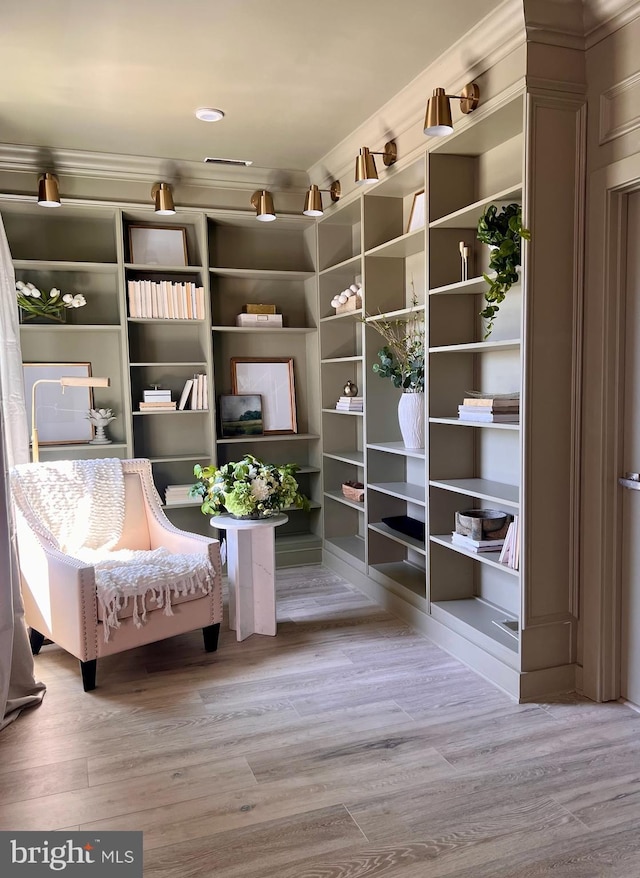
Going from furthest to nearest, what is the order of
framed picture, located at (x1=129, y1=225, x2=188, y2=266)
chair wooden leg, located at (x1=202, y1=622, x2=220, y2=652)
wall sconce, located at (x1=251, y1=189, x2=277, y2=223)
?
framed picture, located at (x1=129, y1=225, x2=188, y2=266) < wall sconce, located at (x1=251, y1=189, x2=277, y2=223) < chair wooden leg, located at (x1=202, y1=622, x2=220, y2=652)

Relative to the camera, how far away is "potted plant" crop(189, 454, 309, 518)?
11.0 ft

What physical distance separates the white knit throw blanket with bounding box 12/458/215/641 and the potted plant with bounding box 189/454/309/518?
33 centimetres

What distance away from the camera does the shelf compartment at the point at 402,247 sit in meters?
3.49

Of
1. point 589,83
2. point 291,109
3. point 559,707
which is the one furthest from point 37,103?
point 559,707

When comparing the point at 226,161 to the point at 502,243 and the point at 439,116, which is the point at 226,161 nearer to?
the point at 439,116

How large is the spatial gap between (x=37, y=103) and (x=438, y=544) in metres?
3.01

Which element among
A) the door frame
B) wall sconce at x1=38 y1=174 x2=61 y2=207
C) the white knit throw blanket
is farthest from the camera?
wall sconce at x1=38 y1=174 x2=61 y2=207

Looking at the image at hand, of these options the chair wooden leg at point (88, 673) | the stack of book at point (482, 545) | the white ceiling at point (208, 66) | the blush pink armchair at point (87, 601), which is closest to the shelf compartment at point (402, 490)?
the stack of book at point (482, 545)

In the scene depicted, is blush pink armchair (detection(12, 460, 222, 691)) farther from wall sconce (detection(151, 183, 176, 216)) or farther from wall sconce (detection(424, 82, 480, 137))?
→ wall sconce (detection(424, 82, 480, 137))

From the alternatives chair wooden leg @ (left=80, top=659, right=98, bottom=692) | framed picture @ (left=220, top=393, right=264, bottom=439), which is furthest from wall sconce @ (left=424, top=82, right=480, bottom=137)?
chair wooden leg @ (left=80, top=659, right=98, bottom=692)

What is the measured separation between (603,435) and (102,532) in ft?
8.20

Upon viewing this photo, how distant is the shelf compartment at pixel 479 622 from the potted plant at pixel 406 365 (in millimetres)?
871

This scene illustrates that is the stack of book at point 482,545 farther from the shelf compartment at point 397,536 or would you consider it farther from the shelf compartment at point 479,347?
the shelf compartment at point 479,347

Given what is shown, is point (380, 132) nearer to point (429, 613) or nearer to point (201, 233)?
point (201, 233)
